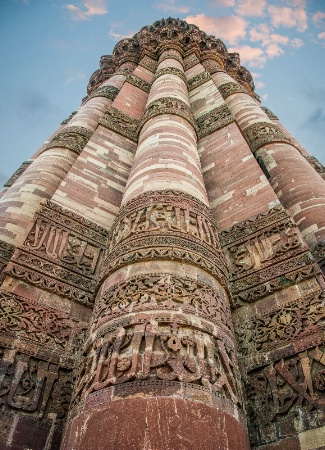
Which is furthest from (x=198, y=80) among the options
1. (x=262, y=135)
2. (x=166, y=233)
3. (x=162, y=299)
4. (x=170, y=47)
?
(x=162, y=299)

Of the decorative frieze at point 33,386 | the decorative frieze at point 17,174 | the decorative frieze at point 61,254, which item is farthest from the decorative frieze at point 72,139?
the decorative frieze at point 33,386

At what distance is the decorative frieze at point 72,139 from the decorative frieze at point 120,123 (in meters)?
0.54

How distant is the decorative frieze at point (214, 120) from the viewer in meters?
8.62

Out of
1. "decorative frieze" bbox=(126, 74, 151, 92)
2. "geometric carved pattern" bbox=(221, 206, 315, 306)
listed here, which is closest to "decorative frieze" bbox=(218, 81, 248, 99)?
"decorative frieze" bbox=(126, 74, 151, 92)

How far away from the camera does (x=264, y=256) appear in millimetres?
4574

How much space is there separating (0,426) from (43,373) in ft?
1.98

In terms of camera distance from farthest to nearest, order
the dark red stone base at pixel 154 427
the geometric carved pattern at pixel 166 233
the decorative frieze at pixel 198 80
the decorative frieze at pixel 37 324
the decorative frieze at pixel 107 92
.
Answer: the decorative frieze at pixel 198 80 → the decorative frieze at pixel 107 92 → the geometric carved pattern at pixel 166 233 → the decorative frieze at pixel 37 324 → the dark red stone base at pixel 154 427

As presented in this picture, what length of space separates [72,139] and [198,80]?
5782mm

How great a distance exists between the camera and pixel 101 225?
5.77m

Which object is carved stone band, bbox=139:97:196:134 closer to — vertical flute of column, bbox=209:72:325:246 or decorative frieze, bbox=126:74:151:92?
vertical flute of column, bbox=209:72:325:246

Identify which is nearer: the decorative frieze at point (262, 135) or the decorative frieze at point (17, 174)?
the decorative frieze at point (262, 135)

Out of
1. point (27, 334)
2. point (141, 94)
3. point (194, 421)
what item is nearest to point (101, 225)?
point (27, 334)

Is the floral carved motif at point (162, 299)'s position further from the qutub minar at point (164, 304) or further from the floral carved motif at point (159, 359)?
the floral carved motif at point (159, 359)

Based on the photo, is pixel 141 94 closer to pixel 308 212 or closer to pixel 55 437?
pixel 308 212
